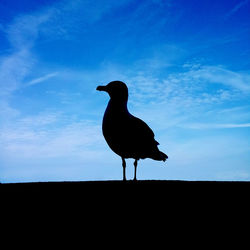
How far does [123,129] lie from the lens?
7.56m

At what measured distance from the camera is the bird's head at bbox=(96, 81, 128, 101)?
800cm

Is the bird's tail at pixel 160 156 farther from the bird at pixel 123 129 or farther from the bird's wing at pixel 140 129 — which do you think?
the bird's wing at pixel 140 129

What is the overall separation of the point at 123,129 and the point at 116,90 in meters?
1.07

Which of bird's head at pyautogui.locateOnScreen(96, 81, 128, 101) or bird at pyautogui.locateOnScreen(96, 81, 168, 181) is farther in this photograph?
bird's head at pyautogui.locateOnScreen(96, 81, 128, 101)

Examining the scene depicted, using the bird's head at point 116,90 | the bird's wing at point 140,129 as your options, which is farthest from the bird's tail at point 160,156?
the bird's head at point 116,90
